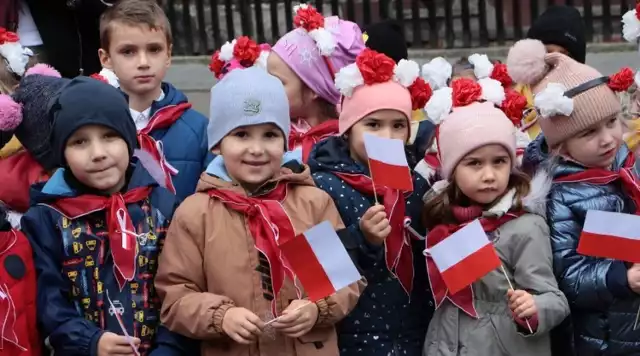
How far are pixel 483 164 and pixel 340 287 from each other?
85 centimetres

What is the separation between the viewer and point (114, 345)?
12.9 ft

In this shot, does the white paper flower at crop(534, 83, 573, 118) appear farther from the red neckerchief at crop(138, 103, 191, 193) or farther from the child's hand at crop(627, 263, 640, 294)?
the red neckerchief at crop(138, 103, 191, 193)

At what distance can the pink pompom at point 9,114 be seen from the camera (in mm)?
4357

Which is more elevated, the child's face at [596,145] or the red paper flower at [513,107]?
the red paper flower at [513,107]

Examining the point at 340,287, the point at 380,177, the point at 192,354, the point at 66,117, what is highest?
the point at 66,117

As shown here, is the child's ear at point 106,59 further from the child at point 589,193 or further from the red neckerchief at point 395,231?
the child at point 589,193

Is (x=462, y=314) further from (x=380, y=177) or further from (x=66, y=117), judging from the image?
(x=66, y=117)

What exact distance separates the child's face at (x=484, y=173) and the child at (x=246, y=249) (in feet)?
1.74

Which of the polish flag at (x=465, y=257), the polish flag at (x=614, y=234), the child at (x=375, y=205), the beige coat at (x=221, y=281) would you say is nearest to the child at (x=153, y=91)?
the child at (x=375, y=205)

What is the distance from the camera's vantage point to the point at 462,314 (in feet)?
13.9

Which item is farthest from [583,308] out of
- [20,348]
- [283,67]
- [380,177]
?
[20,348]

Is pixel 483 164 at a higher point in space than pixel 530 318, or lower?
higher

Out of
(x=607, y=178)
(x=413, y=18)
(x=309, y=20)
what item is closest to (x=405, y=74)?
(x=309, y=20)

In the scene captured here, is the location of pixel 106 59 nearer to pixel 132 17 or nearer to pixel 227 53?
pixel 132 17
